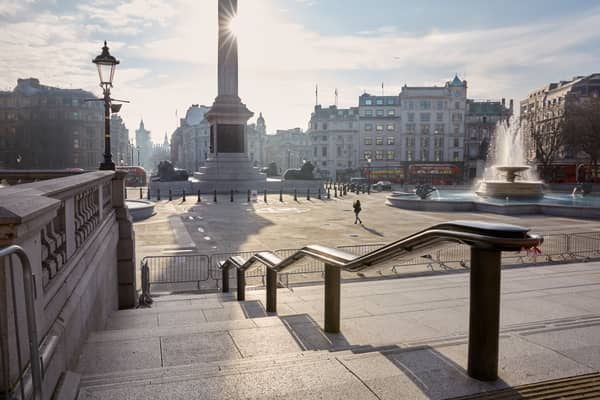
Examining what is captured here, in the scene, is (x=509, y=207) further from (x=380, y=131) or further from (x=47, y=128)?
(x=47, y=128)

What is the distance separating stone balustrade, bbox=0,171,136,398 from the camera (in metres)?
2.49

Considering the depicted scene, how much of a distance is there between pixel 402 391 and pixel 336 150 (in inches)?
4013

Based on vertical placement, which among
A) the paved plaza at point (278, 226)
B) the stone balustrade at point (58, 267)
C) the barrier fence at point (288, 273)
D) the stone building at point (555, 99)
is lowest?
the paved plaza at point (278, 226)

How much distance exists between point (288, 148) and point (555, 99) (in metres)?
67.9

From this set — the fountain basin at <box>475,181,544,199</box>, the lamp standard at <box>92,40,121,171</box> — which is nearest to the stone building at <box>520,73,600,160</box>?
the fountain basin at <box>475,181,544,199</box>

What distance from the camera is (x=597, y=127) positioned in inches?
2371

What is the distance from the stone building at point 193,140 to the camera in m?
136

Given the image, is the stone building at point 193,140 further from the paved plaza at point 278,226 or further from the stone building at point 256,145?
the paved plaza at point 278,226

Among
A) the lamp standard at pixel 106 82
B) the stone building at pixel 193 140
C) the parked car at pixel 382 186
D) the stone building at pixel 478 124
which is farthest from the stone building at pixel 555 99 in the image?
the stone building at pixel 193 140

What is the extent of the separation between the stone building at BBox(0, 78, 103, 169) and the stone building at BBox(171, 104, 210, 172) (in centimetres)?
2991

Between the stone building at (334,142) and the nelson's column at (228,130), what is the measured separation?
50.4 m

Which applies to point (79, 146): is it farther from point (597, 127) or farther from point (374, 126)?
point (597, 127)

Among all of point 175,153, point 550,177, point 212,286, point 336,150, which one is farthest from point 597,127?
point 175,153

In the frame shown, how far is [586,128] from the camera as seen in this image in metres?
62.0
